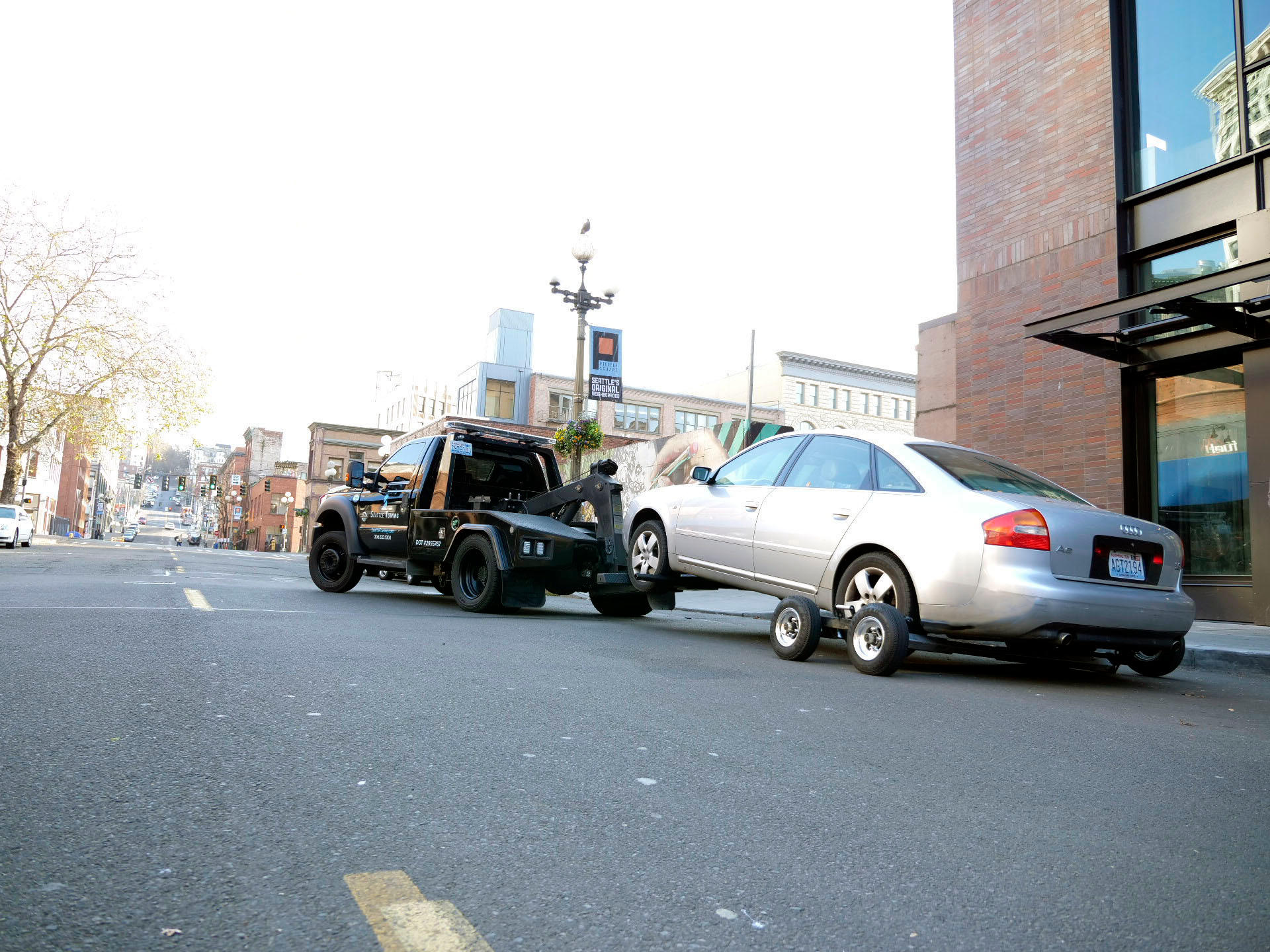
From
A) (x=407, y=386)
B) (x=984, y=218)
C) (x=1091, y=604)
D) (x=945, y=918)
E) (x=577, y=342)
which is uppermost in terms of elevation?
(x=407, y=386)

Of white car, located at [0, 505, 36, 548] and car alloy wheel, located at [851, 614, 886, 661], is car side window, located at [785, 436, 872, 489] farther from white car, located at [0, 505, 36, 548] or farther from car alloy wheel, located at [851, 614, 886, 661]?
white car, located at [0, 505, 36, 548]

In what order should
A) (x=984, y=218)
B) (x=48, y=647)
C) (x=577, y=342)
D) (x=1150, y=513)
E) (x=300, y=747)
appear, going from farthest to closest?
(x=577, y=342)
(x=984, y=218)
(x=1150, y=513)
(x=48, y=647)
(x=300, y=747)

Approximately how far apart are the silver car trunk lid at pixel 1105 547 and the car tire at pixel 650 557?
3.37 m

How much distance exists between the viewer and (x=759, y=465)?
26.0ft

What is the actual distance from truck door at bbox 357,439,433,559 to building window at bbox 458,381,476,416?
177 ft

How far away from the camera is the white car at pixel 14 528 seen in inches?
1194

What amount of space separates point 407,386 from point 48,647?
3465 inches

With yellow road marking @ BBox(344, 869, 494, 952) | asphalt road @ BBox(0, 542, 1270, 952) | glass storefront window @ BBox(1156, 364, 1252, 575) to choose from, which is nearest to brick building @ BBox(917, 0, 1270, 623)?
glass storefront window @ BBox(1156, 364, 1252, 575)

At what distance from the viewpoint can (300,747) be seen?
342 centimetres

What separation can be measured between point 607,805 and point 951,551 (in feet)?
12.1

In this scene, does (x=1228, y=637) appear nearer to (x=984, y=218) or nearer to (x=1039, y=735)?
(x=1039, y=735)

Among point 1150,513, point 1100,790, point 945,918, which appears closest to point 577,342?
point 1150,513

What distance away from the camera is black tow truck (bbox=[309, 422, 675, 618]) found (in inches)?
380

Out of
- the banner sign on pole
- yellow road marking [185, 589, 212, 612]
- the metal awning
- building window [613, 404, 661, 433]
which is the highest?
building window [613, 404, 661, 433]
